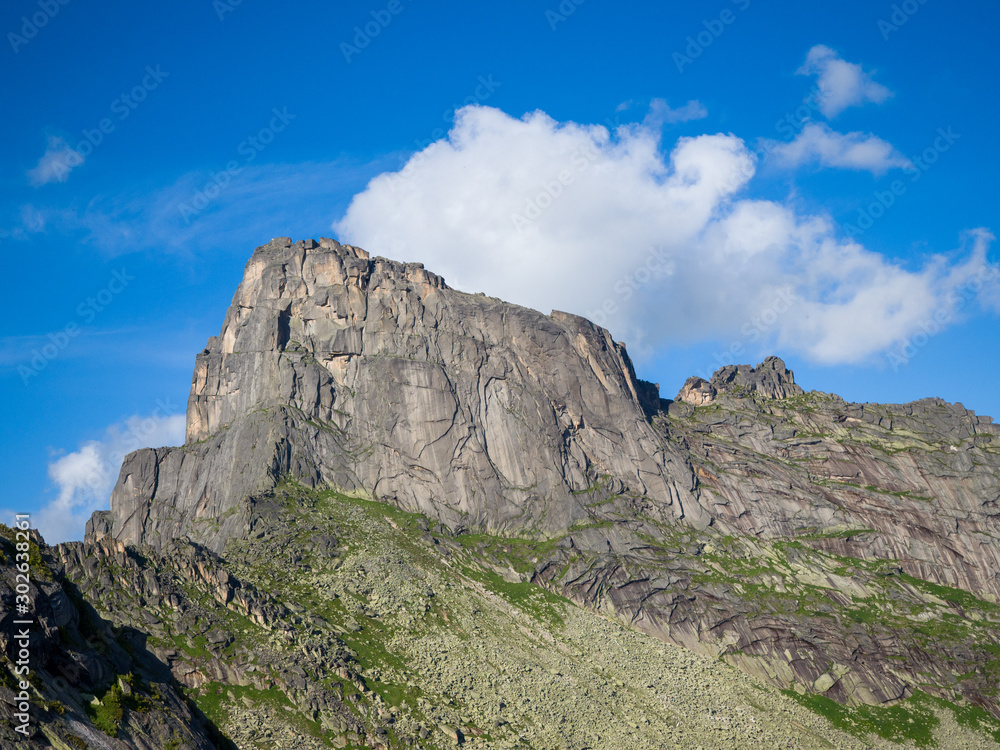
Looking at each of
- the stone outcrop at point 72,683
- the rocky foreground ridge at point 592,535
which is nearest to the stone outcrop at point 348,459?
the rocky foreground ridge at point 592,535

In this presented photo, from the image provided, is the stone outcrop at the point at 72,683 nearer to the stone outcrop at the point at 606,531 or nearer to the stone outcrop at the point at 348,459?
the stone outcrop at the point at 606,531

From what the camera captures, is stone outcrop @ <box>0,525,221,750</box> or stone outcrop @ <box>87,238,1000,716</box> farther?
stone outcrop @ <box>87,238,1000,716</box>

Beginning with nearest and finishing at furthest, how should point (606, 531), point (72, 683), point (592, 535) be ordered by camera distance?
point (72, 683) → point (592, 535) → point (606, 531)

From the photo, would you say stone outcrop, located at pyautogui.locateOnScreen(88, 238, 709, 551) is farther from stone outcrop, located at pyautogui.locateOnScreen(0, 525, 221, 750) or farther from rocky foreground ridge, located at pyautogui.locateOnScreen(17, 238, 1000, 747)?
stone outcrop, located at pyautogui.locateOnScreen(0, 525, 221, 750)

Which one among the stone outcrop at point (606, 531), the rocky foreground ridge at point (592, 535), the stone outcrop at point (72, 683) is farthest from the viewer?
the stone outcrop at point (606, 531)

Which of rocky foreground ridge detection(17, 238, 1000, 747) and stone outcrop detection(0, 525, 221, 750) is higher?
rocky foreground ridge detection(17, 238, 1000, 747)

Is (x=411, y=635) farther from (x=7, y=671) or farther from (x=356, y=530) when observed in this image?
(x=7, y=671)

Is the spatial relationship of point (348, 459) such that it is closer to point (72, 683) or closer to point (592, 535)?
point (592, 535)

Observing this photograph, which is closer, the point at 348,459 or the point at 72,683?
the point at 72,683

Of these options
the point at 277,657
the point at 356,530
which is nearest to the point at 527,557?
the point at 356,530

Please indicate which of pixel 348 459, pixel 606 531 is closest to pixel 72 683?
pixel 348 459

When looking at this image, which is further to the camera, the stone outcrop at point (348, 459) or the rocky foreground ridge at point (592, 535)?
the stone outcrop at point (348, 459)

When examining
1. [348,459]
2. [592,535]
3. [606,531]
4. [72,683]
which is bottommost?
[72,683]

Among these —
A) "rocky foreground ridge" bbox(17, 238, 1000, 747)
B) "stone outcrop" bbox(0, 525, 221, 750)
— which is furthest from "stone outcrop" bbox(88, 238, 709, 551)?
"stone outcrop" bbox(0, 525, 221, 750)
